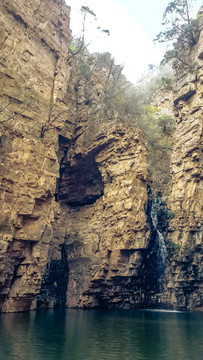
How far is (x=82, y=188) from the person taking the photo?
97.6ft

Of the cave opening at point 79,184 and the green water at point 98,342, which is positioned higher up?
the cave opening at point 79,184

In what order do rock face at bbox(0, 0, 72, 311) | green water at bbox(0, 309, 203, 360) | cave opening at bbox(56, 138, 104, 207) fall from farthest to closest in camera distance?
cave opening at bbox(56, 138, 104, 207)
rock face at bbox(0, 0, 72, 311)
green water at bbox(0, 309, 203, 360)

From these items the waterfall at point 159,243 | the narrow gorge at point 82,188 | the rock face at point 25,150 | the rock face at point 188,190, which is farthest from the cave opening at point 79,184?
the rock face at point 25,150

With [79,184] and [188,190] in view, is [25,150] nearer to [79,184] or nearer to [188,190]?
[79,184]

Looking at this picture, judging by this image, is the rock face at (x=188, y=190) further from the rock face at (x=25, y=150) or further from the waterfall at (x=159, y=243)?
the rock face at (x=25, y=150)

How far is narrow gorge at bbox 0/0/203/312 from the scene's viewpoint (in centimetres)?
1733

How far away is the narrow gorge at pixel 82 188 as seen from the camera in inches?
682

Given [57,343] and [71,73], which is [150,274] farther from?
[71,73]

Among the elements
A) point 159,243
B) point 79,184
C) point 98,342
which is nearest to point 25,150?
point 98,342

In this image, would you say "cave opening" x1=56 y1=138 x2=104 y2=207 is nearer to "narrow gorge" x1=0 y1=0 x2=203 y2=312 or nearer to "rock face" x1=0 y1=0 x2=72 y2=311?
"narrow gorge" x1=0 y1=0 x2=203 y2=312

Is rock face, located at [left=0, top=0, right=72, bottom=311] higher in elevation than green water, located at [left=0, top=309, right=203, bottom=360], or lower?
higher

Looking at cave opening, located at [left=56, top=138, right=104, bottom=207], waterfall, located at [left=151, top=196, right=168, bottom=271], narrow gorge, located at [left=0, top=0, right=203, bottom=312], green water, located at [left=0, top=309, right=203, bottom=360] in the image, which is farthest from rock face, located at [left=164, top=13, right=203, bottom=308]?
green water, located at [left=0, top=309, right=203, bottom=360]

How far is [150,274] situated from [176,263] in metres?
2.22

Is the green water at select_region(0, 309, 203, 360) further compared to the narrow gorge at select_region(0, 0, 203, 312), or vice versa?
the narrow gorge at select_region(0, 0, 203, 312)
